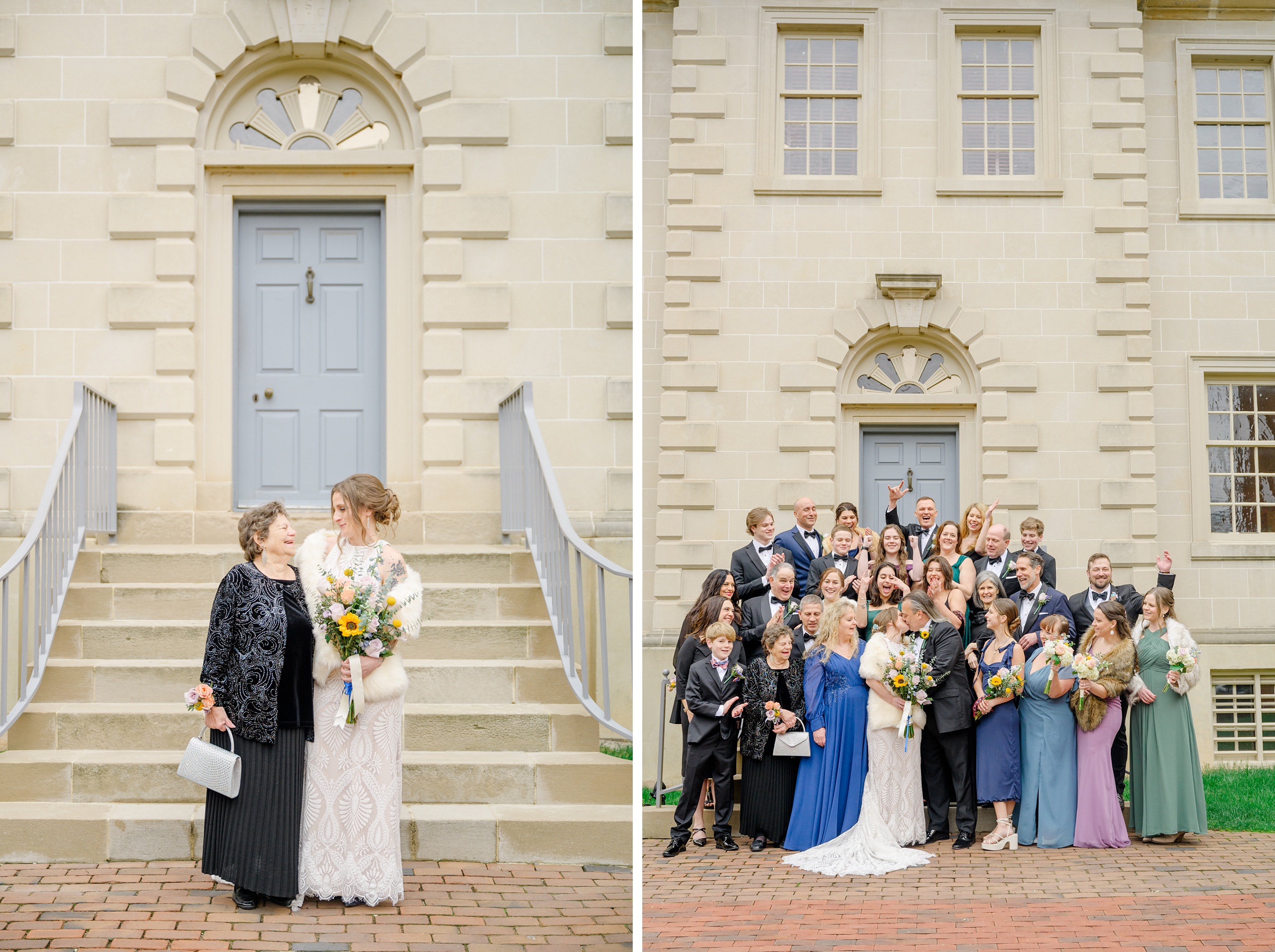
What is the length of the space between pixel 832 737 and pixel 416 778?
2.78 metres

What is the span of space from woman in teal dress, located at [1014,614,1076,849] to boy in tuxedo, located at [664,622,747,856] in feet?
6.50

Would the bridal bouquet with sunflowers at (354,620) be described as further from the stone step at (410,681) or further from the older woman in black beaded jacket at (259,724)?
the stone step at (410,681)

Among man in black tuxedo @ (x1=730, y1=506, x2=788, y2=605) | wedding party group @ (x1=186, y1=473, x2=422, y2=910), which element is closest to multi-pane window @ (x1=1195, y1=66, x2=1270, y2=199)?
man in black tuxedo @ (x1=730, y1=506, x2=788, y2=605)

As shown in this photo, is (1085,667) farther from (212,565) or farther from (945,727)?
(212,565)

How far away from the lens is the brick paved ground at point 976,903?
6.44 m

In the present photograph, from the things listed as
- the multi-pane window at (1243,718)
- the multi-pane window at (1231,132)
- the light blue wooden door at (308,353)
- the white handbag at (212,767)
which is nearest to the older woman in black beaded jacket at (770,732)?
the white handbag at (212,767)

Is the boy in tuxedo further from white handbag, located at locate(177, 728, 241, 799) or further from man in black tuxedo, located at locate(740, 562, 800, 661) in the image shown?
white handbag, located at locate(177, 728, 241, 799)

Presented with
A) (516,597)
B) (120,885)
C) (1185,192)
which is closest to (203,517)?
(516,597)

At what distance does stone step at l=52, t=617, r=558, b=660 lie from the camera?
7.84m

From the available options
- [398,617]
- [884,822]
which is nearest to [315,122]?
[398,617]

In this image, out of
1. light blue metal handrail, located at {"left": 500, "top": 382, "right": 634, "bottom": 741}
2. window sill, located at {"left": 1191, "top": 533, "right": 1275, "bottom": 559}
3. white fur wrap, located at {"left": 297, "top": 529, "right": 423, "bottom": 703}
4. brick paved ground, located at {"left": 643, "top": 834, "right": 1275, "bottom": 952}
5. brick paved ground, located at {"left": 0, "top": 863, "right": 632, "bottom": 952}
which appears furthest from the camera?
window sill, located at {"left": 1191, "top": 533, "right": 1275, "bottom": 559}

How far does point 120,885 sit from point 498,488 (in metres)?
4.53

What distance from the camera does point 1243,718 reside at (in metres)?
12.4

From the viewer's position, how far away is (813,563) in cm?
885
